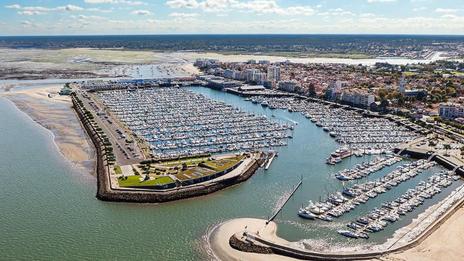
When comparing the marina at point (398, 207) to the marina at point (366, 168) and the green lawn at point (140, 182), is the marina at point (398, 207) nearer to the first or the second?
the marina at point (366, 168)

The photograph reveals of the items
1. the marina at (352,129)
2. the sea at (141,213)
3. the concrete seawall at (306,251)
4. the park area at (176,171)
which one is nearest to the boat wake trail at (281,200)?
the sea at (141,213)

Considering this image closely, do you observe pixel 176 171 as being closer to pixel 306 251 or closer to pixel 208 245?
pixel 208 245

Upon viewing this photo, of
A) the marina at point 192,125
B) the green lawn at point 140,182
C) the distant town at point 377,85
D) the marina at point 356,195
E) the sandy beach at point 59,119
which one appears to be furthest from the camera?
the distant town at point 377,85

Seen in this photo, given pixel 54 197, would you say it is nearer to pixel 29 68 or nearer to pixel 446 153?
pixel 446 153

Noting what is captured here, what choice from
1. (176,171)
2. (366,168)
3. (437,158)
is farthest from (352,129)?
(176,171)

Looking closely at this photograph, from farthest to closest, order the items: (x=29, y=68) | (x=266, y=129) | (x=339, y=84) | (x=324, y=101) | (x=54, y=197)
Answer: (x=29, y=68) → (x=339, y=84) → (x=324, y=101) → (x=266, y=129) → (x=54, y=197)

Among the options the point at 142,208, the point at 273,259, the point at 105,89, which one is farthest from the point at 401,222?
the point at 105,89

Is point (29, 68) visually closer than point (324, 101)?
No
